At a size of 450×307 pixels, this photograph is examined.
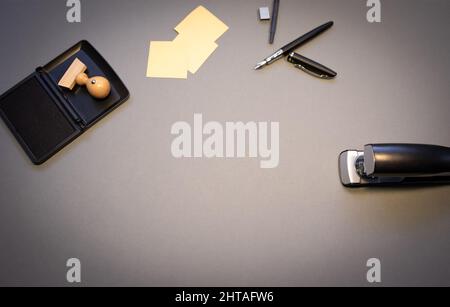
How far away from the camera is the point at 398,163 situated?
62 cm

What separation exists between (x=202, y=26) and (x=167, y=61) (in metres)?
0.11

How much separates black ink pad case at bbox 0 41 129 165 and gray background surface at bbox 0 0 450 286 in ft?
0.08

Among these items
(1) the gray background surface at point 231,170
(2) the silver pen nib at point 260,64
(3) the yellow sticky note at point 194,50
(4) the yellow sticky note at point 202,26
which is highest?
(4) the yellow sticky note at point 202,26

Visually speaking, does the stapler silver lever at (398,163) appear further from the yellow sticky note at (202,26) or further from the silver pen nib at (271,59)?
the yellow sticky note at (202,26)

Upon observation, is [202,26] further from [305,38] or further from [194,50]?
[305,38]

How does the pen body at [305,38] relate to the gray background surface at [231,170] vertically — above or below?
above

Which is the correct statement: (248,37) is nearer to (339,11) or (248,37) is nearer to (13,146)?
(339,11)

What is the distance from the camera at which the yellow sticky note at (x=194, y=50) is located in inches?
30.0

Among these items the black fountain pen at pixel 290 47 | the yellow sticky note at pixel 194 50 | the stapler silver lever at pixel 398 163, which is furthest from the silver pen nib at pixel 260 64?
the stapler silver lever at pixel 398 163

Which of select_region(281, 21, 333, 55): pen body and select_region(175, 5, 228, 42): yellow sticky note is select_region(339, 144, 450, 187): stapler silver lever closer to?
select_region(281, 21, 333, 55): pen body

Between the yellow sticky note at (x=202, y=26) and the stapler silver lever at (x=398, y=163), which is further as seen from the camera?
the yellow sticky note at (x=202, y=26)

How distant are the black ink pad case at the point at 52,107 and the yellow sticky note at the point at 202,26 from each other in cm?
19

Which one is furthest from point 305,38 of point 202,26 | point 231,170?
point 231,170
